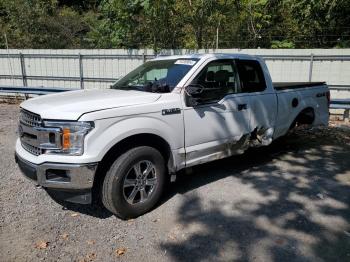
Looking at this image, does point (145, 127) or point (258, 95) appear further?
point (258, 95)

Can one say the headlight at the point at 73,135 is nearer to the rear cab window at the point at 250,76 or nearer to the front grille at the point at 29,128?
the front grille at the point at 29,128

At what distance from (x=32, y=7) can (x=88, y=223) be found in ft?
60.5

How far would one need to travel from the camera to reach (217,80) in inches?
213

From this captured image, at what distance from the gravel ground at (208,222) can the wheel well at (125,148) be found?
1.85 feet

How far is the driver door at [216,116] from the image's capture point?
16.2 feet

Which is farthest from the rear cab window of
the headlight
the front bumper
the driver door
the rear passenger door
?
the front bumper

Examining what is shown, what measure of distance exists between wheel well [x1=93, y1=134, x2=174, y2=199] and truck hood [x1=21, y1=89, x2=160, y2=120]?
16.5 inches

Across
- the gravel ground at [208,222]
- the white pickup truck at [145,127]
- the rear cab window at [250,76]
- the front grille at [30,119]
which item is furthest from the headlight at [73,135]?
the rear cab window at [250,76]

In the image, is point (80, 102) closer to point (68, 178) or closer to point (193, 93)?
point (68, 178)

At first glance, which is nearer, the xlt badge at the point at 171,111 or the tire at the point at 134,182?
the tire at the point at 134,182

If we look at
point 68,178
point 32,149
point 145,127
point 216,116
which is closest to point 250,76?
point 216,116

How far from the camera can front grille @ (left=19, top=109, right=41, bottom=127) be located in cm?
417

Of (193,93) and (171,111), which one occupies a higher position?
(193,93)

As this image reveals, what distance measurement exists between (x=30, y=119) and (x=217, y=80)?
258 cm
